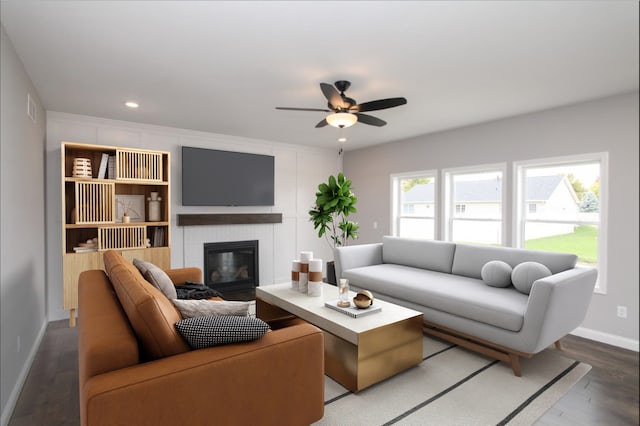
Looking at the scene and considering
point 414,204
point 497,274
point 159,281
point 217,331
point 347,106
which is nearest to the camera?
point 217,331

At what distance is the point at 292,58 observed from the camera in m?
Result: 2.55

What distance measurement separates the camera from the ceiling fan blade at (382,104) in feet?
9.14

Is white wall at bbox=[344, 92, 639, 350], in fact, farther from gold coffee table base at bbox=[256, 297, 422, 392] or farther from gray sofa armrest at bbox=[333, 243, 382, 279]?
gold coffee table base at bbox=[256, 297, 422, 392]

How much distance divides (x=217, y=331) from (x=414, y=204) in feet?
15.0

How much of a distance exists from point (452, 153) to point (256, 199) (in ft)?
9.95

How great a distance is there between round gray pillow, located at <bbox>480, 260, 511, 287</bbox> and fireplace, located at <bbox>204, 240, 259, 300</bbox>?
341 cm

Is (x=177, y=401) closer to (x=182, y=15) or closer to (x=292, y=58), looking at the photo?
(x=182, y=15)

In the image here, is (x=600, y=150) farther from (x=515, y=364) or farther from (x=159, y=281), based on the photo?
(x=159, y=281)

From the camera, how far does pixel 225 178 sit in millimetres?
5062

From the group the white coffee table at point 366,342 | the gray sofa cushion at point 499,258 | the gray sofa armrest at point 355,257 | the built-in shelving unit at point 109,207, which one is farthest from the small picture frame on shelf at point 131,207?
the gray sofa cushion at point 499,258

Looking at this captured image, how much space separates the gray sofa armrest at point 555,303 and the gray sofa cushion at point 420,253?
4.44 feet

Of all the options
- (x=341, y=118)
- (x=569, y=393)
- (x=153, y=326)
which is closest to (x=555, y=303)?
(x=569, y=393)

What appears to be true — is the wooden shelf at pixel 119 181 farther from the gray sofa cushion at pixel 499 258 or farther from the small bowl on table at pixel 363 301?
the gray sofa cushion at pixel 499 258

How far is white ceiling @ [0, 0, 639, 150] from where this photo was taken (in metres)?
1.95
